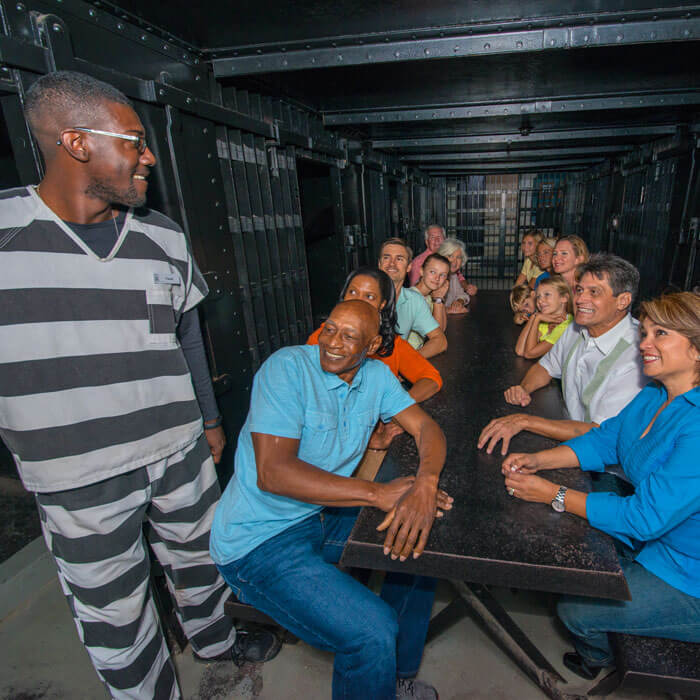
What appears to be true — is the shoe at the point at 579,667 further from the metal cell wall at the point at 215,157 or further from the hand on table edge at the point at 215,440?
the metal cell wall at the point at 215,157

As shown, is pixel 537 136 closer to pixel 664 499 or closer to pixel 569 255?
pixel 569 255

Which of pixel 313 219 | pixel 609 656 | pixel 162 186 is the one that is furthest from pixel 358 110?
pixel 609 656

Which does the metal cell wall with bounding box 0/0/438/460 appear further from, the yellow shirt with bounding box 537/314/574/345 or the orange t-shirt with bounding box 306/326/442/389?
the yellow shirt with bounding box 537/314/574/345

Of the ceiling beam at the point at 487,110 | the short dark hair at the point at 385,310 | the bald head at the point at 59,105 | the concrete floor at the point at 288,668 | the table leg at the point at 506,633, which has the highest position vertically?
the ceiling beam at the point at 487,110

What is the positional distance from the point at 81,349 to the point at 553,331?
2.84m

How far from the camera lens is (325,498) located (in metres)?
1.62

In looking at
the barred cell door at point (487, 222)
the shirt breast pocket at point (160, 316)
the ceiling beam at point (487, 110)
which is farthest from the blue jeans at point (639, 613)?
the barred cell door at point (487, 222)

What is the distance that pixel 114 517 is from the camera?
170 centimetres

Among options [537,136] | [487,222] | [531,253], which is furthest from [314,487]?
[487,222]

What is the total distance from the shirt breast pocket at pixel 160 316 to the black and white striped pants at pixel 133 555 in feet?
1.64

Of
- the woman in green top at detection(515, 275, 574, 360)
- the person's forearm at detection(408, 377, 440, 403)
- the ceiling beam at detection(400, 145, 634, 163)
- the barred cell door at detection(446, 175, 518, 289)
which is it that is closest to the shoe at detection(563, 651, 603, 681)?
the person's forearm at detection(408, 377, 440, 403)

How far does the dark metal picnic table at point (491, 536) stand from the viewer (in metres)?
1.29

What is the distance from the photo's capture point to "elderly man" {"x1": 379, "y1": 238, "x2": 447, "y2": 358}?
3.24 m

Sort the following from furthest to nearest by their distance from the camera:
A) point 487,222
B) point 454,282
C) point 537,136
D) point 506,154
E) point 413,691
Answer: point 487,222 < point 506,154 < point 537,136 < point 454,282 < point 413,691
